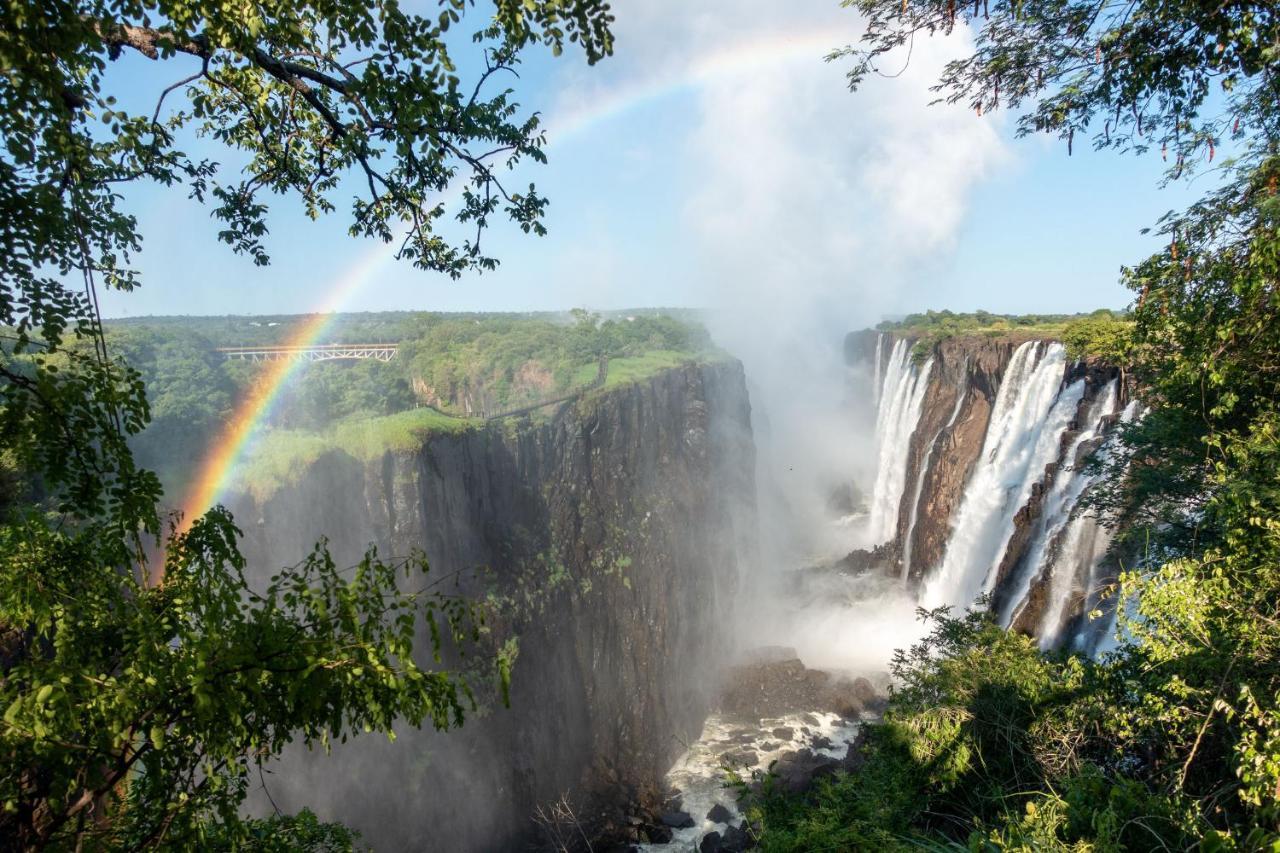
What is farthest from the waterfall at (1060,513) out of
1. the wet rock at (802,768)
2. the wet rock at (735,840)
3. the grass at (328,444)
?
the grass at (328,444)

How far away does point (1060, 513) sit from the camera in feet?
58.1

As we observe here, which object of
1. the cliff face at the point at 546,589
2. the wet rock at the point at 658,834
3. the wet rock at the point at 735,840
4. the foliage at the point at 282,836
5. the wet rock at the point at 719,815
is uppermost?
the foliage at the point at 282,836

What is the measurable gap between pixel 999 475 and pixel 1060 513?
674 cm

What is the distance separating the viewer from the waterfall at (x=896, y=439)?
35597mm

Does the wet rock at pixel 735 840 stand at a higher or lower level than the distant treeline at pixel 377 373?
lower

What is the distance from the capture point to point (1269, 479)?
6590 mm

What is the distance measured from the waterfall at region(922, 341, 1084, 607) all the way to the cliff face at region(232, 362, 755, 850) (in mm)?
9923

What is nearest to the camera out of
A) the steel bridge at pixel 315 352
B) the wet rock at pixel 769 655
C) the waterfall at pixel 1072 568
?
the waterfall at pixel 1072 568

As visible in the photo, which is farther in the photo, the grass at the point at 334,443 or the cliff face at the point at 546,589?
the cliff face at the point at 546,589

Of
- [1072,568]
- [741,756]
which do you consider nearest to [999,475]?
[1072,568]

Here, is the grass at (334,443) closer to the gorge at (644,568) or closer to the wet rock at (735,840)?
the gorge at (644,568)

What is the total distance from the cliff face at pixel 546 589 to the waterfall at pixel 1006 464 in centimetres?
992

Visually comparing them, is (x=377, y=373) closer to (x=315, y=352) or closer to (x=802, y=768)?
(x=315, y=352)

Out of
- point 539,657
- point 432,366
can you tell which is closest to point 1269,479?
point 539,657
